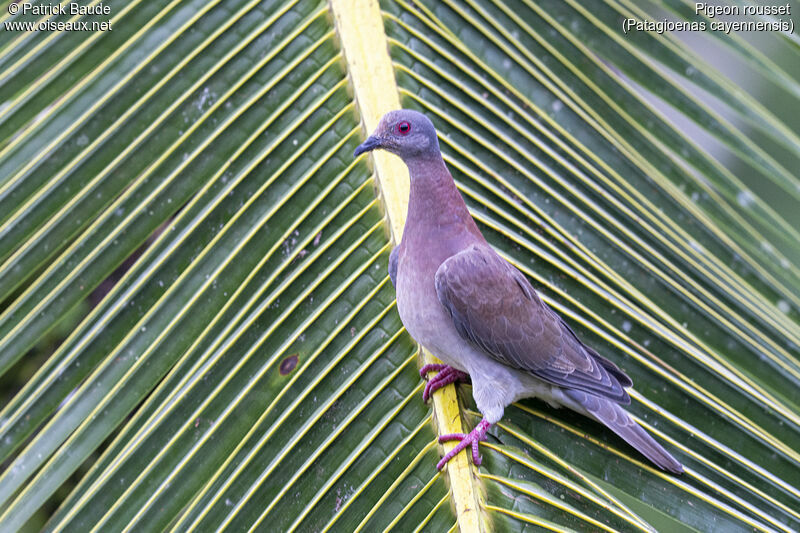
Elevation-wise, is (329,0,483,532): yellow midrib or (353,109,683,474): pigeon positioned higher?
(329,0,483,532): yellow midrib

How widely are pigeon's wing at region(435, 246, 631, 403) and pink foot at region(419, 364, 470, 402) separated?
0.33 ft

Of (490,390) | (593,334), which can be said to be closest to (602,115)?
(593,334)

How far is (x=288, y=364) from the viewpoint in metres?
1.88

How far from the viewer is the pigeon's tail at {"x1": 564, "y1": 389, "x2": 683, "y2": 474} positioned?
1.84m

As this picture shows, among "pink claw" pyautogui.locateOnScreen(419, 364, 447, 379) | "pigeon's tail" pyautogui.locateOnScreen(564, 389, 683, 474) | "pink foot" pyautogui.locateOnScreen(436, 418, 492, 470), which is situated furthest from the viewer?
"pink claw" pyautogui.locateOnScreen(419, 364, 447, 379)

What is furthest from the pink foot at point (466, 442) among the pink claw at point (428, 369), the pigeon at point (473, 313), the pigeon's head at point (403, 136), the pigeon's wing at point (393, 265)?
the pigeon's head at point (403, 136)

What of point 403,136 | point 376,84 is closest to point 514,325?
point 403,136

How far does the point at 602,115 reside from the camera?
7.20 ft

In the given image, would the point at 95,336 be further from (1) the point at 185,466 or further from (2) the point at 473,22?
(2) the point at 473,22

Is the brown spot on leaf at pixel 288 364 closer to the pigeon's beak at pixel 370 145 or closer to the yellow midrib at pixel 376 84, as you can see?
the yellow midrib at pixel 376 84

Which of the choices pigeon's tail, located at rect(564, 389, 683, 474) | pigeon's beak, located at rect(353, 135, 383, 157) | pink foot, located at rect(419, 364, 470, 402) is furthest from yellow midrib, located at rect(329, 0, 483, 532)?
pigeon's tail, located at rect(564, 389, 683, 474)

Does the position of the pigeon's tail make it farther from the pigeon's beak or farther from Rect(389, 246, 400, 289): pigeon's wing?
the pigeon's beak

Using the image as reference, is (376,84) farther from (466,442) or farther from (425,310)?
(466,442)

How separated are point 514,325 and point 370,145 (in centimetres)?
62
